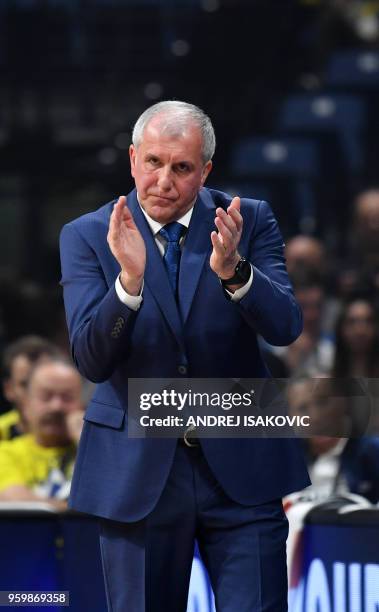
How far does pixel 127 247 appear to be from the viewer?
2.30 meters

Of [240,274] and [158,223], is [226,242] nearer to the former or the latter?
[240,274]

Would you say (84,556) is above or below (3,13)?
below

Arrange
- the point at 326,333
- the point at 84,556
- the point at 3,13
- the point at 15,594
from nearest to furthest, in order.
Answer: the point at 15,594 < the point at 84,556 < the point at 326,333 < the point at 3,13

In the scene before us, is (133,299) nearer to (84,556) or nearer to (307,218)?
(84,556)

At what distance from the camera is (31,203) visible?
7398mm

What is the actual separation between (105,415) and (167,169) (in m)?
0.49

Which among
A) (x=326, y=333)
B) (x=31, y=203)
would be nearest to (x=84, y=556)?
(x=326, y=333)

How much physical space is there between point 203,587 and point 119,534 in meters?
0.87

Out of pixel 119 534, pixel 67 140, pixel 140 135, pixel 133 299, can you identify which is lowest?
pixel 119 534

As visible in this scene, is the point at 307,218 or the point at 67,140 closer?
the point at 307,218

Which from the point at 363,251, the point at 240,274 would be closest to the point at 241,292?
the point at 240,274

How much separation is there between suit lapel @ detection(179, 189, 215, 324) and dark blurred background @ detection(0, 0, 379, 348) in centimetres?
374

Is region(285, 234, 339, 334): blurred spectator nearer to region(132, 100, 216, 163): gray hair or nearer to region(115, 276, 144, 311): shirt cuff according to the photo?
region(132, 100, 216, 163): gray hair

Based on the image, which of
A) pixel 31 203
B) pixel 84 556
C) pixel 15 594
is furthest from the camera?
pixel 31 203
